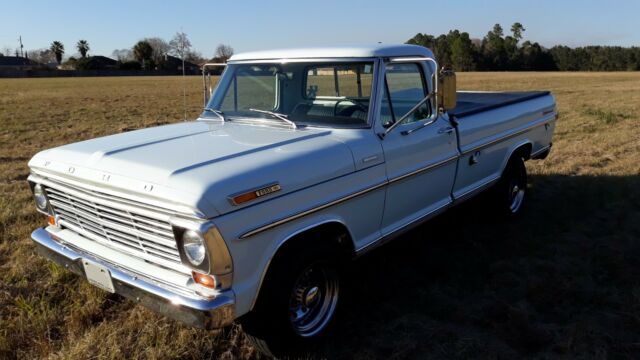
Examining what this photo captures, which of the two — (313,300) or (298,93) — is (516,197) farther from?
(313,300)

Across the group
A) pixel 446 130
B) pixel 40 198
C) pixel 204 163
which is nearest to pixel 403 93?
pixel 446 130

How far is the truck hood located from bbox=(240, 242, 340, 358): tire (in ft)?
1.44

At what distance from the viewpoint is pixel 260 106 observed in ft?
13.0

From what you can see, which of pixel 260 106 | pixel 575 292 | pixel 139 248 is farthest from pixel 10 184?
pixel 575 292

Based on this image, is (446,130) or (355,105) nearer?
(355,105)

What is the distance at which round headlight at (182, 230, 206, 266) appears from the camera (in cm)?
243

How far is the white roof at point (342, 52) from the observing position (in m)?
3.61

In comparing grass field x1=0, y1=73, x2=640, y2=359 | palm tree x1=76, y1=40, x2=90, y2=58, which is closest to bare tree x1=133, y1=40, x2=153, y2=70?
palm tree x1=76, y1=40, x2=90, y2=58

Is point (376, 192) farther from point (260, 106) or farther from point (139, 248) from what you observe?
point (139, 248)

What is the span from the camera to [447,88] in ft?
12.0

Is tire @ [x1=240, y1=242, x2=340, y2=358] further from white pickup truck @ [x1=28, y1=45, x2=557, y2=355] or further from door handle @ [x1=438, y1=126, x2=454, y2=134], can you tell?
door handle @ [x1=438, y1=126, x2=454, y2=134]

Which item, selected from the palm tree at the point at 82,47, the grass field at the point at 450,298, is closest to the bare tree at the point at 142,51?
the palm tree at the point at 82,47

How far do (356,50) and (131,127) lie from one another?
34.6 ft

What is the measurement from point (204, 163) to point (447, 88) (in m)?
1.93
